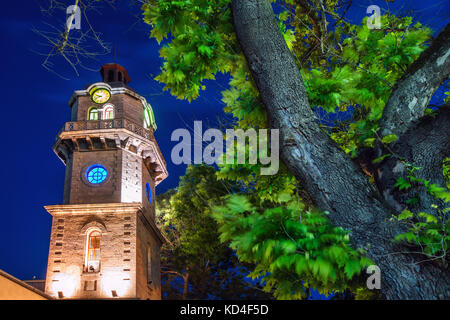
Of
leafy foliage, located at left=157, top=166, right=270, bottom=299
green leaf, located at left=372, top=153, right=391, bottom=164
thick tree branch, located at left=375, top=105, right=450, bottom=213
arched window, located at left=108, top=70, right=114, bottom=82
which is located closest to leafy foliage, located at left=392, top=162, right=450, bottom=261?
thick tree branch, located at left=375, top=105, right=450, bottom=213

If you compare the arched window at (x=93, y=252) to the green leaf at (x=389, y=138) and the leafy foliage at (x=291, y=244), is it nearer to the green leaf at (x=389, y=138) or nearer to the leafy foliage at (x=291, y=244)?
the leafy foliage at (x=291, y=244)

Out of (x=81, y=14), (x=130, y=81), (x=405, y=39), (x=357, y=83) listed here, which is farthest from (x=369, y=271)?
(x=130, y=81)

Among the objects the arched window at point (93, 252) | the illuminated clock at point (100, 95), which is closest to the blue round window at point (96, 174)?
the arched window at point (93, 252)

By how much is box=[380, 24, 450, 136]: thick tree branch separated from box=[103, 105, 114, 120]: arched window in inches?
902

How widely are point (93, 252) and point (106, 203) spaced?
2.53 metres

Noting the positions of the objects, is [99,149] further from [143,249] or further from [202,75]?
[202,75]

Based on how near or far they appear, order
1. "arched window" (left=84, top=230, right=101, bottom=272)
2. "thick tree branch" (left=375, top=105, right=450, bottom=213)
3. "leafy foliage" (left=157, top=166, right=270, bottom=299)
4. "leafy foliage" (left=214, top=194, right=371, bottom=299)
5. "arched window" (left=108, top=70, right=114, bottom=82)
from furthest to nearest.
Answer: "arched window" (left=108, top=70, right=114, bottom=82)
"leafy foliage" (left=157, top=166, right=270, bottom=299)
"arched window" (left=84, top=230, right=101, bottom=272)
"thick tree branch" (left=375, top=105, right=450, bottom=213)
"leafy foliage" (left=214, top=194, right=371, bottom=299)

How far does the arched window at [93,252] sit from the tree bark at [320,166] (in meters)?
18.8

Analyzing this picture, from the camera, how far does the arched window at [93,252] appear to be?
67.9 feet

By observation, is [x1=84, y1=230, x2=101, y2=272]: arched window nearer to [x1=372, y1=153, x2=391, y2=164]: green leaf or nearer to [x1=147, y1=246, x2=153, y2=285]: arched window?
[x1=147, y1=246, x2=153, y2=285]: arched window

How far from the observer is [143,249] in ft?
73.1

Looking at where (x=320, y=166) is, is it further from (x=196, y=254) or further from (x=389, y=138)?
(x=196, y=254)

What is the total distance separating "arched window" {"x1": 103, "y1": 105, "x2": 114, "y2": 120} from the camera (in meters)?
24.9

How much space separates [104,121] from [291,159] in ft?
70.4
